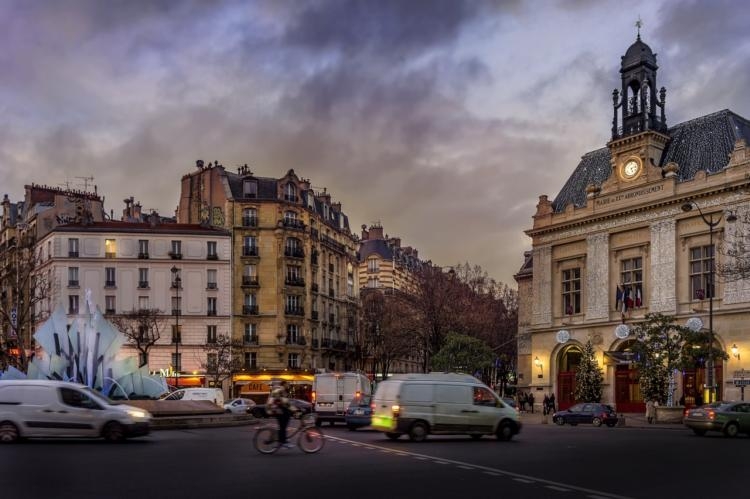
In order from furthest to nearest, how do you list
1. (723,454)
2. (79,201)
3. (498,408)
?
(79,201)
(498,408)
(723,454)

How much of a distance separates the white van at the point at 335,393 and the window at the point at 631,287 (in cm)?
2323

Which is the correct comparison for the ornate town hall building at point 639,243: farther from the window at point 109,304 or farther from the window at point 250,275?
the window at point 109,304

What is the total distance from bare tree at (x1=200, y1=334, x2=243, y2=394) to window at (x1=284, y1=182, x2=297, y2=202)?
1481 cm

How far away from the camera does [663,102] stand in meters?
61.0

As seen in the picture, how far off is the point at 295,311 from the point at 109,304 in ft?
54.5

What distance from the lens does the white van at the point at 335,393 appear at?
3950 centimetres

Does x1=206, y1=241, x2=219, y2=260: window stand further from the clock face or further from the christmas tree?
the clock face

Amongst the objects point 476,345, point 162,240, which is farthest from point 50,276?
point 476,345

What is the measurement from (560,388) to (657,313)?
501 inches

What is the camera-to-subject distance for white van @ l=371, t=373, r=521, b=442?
25.6m

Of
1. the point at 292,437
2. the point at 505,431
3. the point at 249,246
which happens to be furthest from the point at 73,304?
the point at 292,437

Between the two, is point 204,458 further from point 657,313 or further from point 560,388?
point 560,388

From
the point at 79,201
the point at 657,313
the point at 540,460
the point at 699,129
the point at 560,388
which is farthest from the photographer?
the point at 79,201

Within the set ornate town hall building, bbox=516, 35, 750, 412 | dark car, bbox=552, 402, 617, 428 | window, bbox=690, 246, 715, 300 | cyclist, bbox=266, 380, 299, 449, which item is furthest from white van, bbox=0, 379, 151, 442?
window, bbox=690, 246, 715, 300
